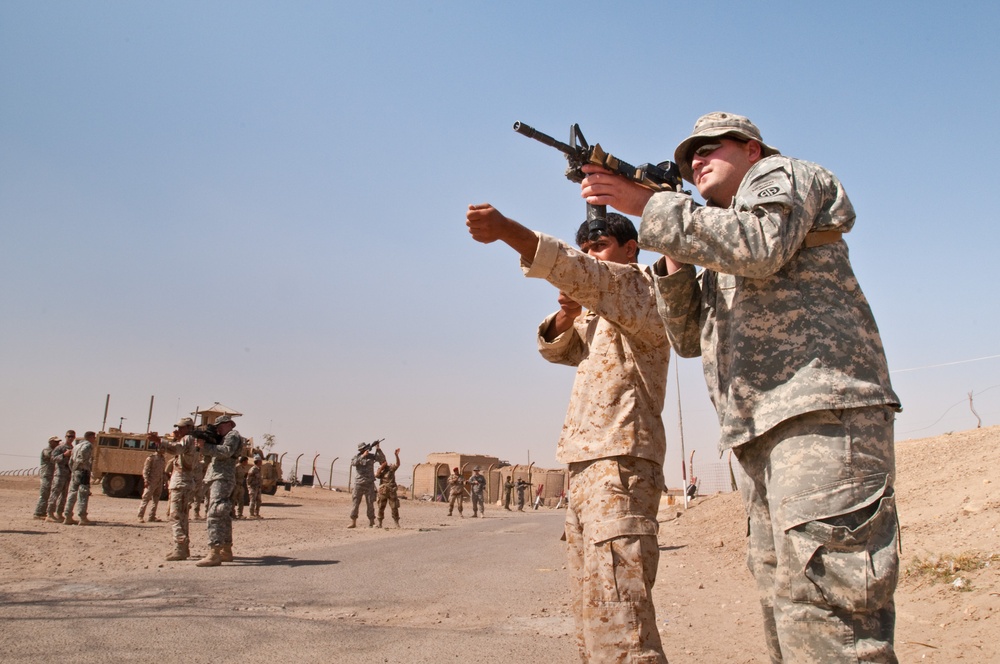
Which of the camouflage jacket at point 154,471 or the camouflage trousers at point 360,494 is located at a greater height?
the camouflage jacket at point 154,471

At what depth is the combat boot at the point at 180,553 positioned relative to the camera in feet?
30.5

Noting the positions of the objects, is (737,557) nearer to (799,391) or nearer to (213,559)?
(213,559)

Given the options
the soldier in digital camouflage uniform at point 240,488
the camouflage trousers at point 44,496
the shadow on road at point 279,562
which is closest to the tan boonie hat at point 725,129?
the shadow on road at point 279,562

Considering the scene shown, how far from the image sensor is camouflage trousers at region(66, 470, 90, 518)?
1414 centimetres

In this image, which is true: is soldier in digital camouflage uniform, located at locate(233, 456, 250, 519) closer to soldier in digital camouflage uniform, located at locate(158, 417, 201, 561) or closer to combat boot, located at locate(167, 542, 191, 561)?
soldier in digital camouflage uniform, located at locate(158, 417, 201, 561)

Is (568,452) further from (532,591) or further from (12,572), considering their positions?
(12,572)

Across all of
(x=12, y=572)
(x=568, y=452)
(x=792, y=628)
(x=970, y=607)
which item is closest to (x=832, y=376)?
(x=792, y=628)

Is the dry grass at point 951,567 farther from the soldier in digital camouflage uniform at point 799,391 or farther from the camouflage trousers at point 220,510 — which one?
the camouflage trousers at point 220,510

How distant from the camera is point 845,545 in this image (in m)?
1.61

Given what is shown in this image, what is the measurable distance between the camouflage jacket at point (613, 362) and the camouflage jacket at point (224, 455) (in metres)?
7.80

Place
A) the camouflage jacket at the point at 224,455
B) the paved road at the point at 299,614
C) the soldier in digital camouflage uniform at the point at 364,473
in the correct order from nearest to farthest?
the paved road at the point at 299,614 < the camouflage jacket at the point at 224,455 < the soldier in digital camouflage uniform at the point at 364,473

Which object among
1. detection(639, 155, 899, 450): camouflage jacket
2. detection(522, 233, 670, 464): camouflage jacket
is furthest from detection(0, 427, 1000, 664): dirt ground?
detection(639, 155, 899, 450): camouflage jacket

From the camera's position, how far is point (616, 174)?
241 cm

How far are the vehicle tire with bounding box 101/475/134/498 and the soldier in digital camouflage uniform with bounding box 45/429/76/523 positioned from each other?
10.4m
